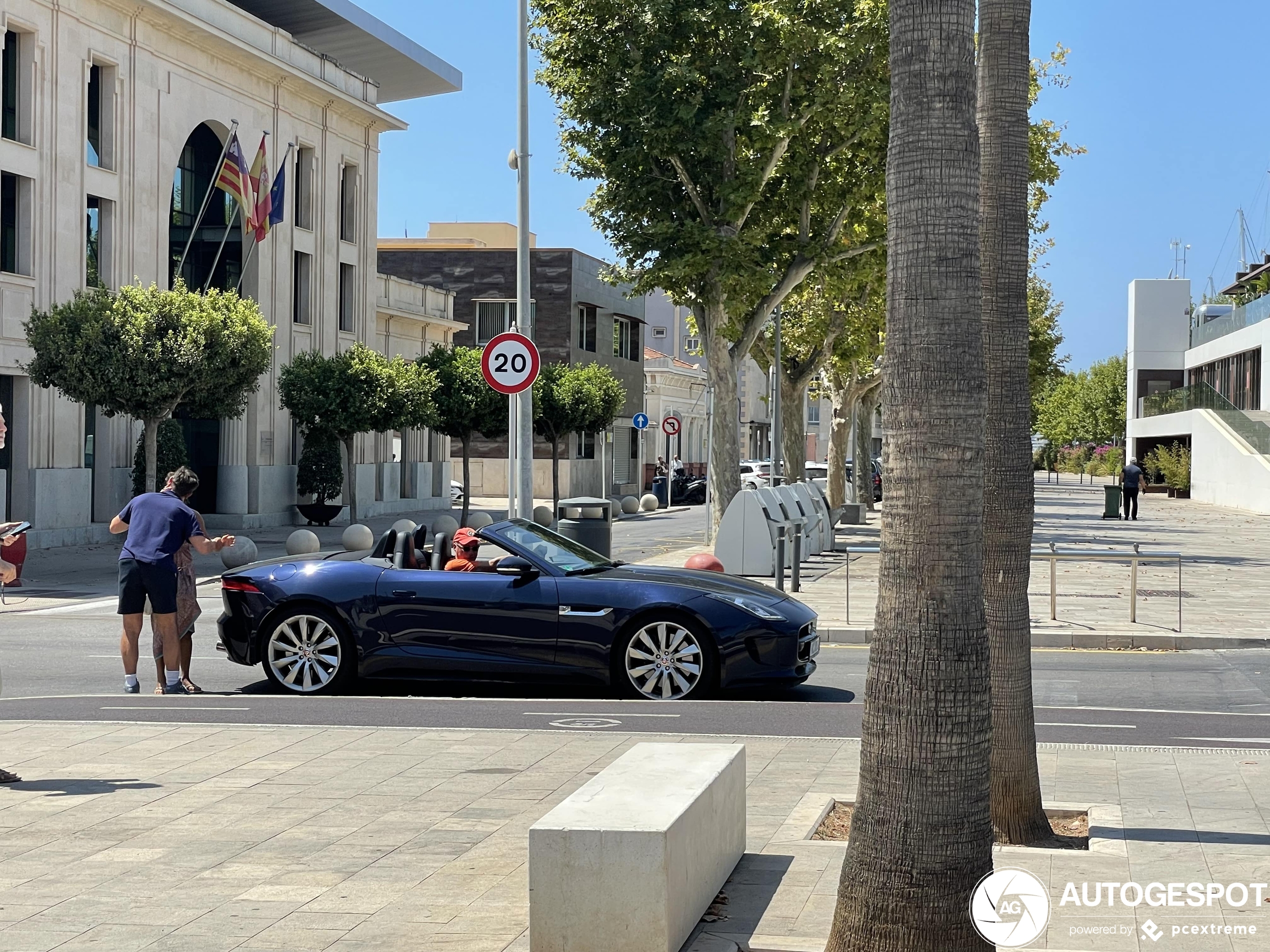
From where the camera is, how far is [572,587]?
1137 cm

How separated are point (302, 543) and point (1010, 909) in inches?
928

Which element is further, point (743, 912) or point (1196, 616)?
point (1196, 616)

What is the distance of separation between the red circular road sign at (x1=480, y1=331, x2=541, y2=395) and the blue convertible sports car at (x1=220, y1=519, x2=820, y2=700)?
426 cm

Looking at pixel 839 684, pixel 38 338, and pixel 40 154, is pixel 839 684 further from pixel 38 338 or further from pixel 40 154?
pixel 40 154

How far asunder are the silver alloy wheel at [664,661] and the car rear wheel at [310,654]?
2.22 metres

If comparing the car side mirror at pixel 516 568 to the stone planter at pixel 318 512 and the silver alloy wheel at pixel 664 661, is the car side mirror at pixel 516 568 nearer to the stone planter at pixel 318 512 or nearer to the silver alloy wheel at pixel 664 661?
the silver alloy wheel at pixel 664 661

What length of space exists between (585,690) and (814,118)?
20608 mm

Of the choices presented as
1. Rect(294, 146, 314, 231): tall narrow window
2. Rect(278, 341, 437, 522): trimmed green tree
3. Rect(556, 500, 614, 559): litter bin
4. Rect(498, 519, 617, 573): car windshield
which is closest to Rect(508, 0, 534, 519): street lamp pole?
Rect(556, 500, 614, 559): litter bin

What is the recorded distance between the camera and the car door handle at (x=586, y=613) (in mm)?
11273

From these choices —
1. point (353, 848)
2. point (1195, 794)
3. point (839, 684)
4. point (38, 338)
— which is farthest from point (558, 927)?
point (38, 338)

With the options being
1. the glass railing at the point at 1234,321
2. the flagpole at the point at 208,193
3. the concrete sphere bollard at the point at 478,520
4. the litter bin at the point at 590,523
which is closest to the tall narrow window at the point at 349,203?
the flagpole at the point at 208,193

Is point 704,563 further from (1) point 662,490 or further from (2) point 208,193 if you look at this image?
(1) point 662,490

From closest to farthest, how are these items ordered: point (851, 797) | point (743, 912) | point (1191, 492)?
point (743, 912), point (851, 797), point (1191, 492)

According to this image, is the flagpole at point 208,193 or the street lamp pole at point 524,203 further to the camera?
the flagpole at point 208,193
